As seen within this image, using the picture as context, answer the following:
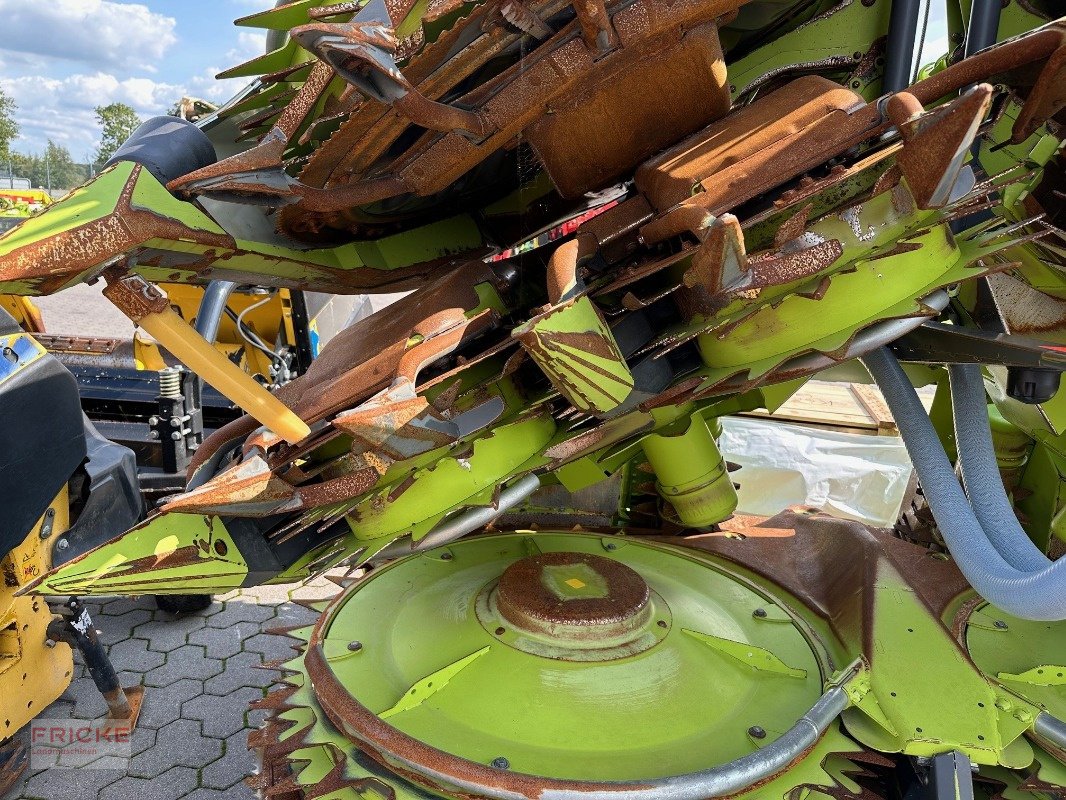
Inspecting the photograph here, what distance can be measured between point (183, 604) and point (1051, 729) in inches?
142

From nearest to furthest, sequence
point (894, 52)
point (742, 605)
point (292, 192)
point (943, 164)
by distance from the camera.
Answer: point (943, 164)
point (292, 192)
point (894, 52)
point (742, 605)

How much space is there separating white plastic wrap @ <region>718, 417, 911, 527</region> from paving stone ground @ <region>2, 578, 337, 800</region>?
263 cm

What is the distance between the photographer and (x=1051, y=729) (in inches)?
69.7

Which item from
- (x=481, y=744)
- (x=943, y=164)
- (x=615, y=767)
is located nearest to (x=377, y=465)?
(x=481, y=744)

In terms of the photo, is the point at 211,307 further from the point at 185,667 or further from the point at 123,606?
the point at 123,606

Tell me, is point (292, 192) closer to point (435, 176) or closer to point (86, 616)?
point (435, 176)

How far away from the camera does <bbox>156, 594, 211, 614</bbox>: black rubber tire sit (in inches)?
153

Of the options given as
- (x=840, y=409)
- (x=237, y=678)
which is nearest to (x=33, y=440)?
(x=237, y=678)

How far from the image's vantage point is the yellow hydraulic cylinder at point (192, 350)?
55.2 inches

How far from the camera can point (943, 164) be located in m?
1.24

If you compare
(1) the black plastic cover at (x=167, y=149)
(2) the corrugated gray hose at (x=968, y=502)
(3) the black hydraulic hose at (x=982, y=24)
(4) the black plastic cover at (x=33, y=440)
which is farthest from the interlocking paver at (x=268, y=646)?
(3) the black hydraulic hose at (x=982, y=24)

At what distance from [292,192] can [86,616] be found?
2.23m

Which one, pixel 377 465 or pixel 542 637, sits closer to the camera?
pixel 377 465

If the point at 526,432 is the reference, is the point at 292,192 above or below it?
above
